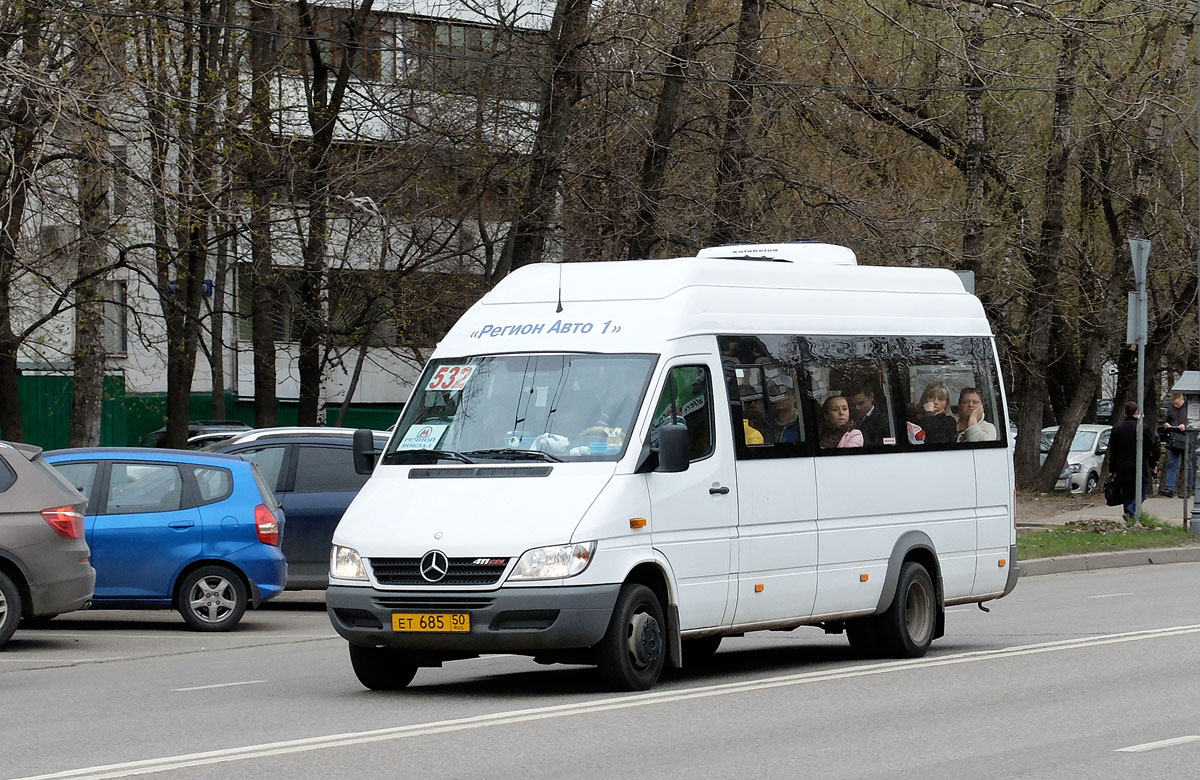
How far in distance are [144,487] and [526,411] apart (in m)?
5.88

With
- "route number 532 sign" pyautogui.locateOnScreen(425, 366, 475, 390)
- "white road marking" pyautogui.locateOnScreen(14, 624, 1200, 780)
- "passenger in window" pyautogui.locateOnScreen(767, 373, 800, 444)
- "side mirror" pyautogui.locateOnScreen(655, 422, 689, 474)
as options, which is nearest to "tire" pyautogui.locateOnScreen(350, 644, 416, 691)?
"white road marking" pyautogui.locateOnScreen(14, 624, 1200, 780)

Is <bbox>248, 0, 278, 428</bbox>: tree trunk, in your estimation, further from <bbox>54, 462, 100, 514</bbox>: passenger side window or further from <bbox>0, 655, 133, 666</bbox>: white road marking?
<bbox>0, 655, 133, 666</bbox>: white road marking

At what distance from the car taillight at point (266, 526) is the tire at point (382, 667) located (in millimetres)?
4753

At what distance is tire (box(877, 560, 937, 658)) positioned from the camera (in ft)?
39.7

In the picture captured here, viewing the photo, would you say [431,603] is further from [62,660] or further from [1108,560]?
[1108,560]

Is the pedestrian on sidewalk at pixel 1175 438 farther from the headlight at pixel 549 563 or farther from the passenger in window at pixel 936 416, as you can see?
the headlight at pixel 549 563

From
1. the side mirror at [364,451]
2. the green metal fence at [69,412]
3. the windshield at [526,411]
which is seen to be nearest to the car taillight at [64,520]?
the side mirror at [364,451]

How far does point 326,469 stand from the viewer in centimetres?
1728

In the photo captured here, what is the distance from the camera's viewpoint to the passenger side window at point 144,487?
15.2m

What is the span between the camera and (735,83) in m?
23.7

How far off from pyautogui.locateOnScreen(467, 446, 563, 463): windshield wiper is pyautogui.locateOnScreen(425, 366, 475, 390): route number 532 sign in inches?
26.6

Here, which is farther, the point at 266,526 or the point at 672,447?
the point at 266,526

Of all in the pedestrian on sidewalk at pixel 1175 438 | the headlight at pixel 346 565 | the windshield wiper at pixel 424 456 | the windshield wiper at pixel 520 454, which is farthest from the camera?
the pedestrian on sidewalk at pixel 1175 438

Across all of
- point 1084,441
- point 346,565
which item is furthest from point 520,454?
point 1084,441
